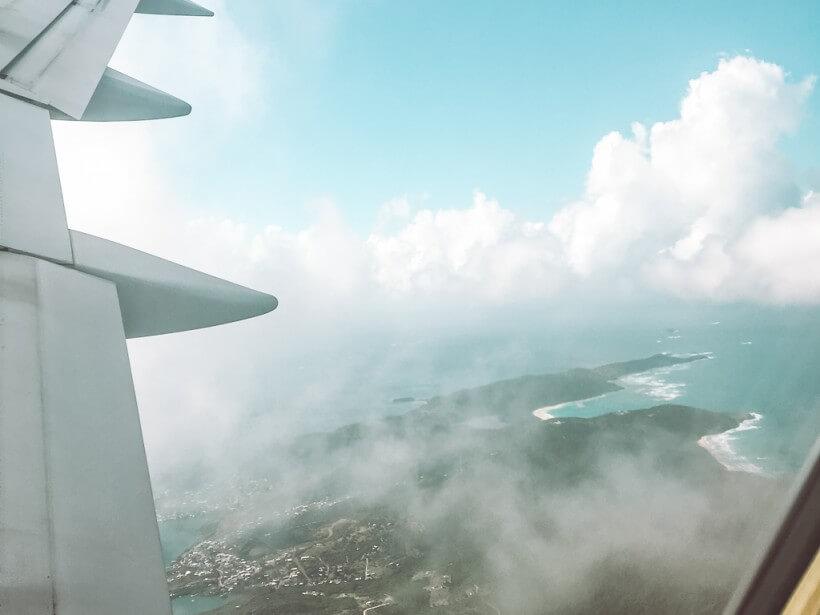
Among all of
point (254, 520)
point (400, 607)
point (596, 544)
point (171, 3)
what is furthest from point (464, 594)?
point (171, 3)

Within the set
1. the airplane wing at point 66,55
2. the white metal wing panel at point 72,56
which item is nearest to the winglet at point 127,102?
the airplane wing at point 66,55

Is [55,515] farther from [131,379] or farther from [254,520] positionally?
[254,520]

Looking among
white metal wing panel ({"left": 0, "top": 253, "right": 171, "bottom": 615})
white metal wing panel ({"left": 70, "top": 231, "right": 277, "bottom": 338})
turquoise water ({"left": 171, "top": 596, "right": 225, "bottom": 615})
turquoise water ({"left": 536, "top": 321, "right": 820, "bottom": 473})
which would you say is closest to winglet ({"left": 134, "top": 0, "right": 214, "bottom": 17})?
white metal wing panel ({"left": 70, "top": 231, "right": 277, "bottom": 338})

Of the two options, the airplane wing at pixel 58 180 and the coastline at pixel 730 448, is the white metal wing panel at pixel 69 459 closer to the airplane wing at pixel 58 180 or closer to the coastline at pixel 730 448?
the airplane wing at pixel 58 180

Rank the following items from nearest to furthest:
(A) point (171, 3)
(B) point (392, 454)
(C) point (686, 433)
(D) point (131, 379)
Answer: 1. (D) point (131, 379)
2. (A) point (171, 3)
3. (C) point (686, 433)
4. (B) point (392, 454)

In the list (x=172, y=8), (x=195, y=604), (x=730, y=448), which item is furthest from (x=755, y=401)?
(x=172, y=8)

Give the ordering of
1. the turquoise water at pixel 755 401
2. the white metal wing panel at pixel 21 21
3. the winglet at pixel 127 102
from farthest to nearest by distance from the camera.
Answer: the turquoise water at pixel 755 401, the winglet at pixel 127 102, the white metal wing panel at pixel 21 21

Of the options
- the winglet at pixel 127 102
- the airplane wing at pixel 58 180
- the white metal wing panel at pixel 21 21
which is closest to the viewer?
the airplane wing at pixel 58 180
